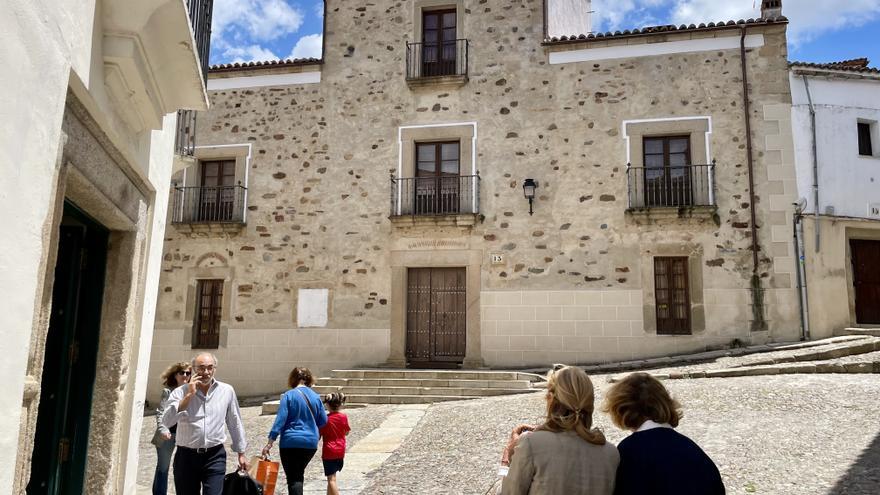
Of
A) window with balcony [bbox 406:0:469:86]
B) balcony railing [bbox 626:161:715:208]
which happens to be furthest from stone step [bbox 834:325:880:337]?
window with balcony [bbox 406:0:469:86]

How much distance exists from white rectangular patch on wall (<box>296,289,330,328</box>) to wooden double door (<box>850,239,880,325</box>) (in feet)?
32.8

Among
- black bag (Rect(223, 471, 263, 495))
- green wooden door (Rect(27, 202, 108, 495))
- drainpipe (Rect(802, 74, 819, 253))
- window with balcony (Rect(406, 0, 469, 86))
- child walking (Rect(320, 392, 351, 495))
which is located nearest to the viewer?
green wooden door (Rect(27, 202, 108, 495))

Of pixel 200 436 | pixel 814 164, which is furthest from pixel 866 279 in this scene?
pixel 200 436

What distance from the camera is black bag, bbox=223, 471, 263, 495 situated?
12.6ft

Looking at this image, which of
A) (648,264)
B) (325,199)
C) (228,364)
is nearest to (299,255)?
(325,199)

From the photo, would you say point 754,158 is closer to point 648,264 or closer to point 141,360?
point 648,264

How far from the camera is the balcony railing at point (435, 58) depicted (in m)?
13.3

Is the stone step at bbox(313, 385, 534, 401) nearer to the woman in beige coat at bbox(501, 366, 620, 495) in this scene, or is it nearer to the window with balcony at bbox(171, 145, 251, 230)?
the window with balcony at bbox(171, 145, 251, 230)

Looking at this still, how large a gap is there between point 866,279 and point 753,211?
2569 millimetres

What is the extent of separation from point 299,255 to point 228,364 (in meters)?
2.59

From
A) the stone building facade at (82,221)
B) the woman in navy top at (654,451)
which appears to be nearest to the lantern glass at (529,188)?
the stone building facade at (82,221)

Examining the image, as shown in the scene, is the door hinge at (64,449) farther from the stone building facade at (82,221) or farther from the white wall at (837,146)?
the white wall at (837,146)

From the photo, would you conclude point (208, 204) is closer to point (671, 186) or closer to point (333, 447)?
A: point (671, 186)

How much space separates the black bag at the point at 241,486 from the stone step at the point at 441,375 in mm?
7183
